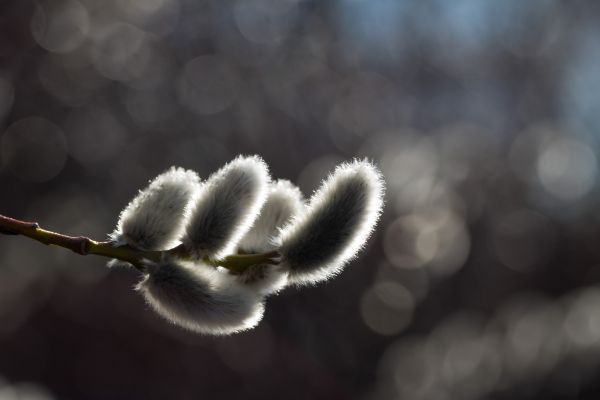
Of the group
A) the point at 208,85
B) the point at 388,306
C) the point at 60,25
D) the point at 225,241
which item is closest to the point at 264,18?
the point at 208,85

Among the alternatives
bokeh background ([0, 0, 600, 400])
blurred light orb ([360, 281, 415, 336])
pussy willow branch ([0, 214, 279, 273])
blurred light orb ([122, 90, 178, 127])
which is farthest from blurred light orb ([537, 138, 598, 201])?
pussy willow branch ([0, 214, 279, 273])

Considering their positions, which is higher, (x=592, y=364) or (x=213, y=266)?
(x=592, y=364)

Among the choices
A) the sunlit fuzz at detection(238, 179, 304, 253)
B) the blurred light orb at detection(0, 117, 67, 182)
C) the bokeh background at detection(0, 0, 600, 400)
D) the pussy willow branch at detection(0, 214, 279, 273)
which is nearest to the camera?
the pussy willow branch at detection(0, 214, 279, 273)

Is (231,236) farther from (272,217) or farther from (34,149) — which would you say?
(34,149)

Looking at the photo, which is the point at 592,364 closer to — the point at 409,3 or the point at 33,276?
the point at 33,276

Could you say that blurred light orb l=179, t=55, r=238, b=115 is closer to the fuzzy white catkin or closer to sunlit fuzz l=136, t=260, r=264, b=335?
the fuzzy white catkin

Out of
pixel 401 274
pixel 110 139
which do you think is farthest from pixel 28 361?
pixel 401 274
